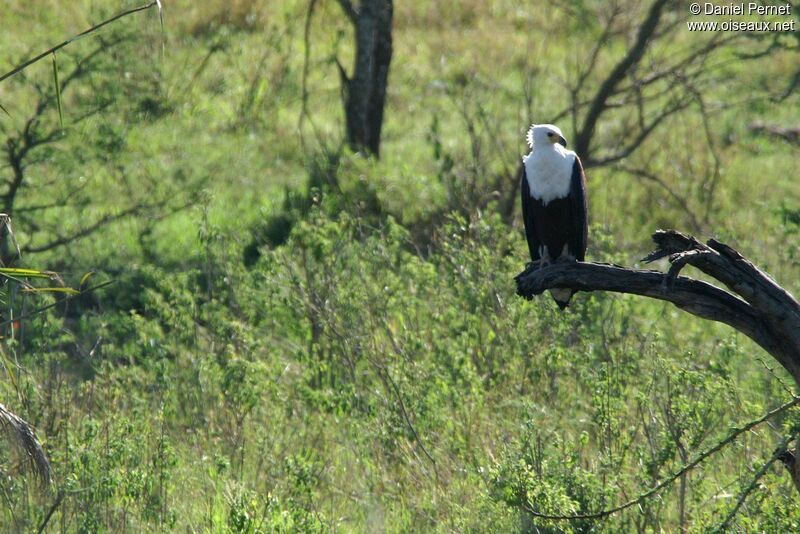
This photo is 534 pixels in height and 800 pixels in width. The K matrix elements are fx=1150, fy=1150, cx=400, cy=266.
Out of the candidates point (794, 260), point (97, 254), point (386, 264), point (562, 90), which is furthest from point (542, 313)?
point (562, 90)

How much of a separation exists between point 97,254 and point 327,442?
3480 mm

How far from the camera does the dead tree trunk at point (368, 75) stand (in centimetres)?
1008

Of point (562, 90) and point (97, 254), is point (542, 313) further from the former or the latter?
point (562, 90)

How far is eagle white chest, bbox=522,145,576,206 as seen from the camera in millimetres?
→ 5750

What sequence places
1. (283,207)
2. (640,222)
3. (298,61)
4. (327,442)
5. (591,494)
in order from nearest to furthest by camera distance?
1. (591,494)
2. (327,442)
3. (283,207)
4. (640,222)
5. (298,61)

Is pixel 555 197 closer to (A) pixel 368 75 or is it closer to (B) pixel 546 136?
(B) pixel 546 136

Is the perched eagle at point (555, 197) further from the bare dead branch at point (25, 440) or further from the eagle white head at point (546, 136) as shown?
the bare dead branch at point (25, 440)

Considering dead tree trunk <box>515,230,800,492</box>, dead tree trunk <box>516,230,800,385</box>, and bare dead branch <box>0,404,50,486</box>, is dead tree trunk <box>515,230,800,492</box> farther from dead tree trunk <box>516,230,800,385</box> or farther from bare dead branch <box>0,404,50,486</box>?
bare dead branch <box>0,404,50,486</box>

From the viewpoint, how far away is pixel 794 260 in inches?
285

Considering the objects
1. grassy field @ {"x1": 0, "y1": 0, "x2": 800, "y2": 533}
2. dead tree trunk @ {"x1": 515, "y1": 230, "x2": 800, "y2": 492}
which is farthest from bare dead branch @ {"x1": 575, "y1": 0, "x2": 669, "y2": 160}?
dead tree trunk @ {"x1": 515, "y1": 230, "x2": 800, "y2": 492}

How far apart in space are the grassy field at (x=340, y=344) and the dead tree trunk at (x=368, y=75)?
0.89 feet

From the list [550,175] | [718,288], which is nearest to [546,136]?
[550,175]

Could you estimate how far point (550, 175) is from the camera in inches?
227

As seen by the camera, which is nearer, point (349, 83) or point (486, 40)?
point (349, 83)
